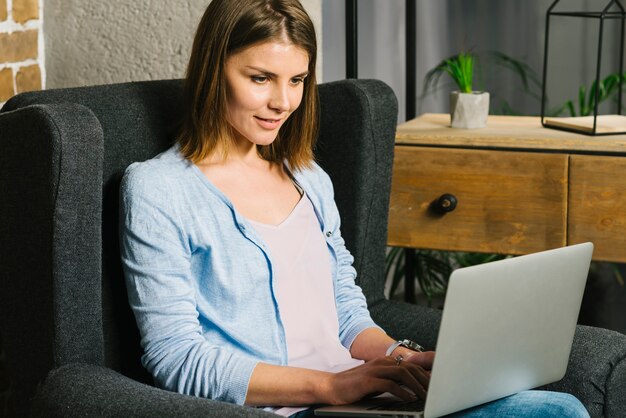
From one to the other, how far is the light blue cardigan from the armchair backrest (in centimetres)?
6

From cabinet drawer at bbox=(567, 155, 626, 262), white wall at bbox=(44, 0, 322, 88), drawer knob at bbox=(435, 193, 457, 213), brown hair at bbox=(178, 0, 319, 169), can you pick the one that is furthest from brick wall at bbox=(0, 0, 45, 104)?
cabinet drawer at bbox=(567, 155, 626, 262)

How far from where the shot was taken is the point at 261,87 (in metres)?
1.45

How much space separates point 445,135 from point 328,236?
617 millimetres

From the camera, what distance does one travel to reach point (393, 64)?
299cm

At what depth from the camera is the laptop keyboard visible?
1237 millimetres

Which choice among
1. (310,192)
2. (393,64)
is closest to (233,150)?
(310,192)

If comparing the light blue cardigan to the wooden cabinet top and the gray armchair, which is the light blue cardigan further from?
the wooden cabinet top

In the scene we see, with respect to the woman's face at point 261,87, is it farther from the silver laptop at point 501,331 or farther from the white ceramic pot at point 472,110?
the white ceramic pot at point 472,110

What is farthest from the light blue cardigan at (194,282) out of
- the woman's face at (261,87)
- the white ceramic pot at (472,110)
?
the white ceramic pot at (472,110)

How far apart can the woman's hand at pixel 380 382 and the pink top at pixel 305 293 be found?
0.55ft

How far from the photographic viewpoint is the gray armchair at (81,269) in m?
1.25

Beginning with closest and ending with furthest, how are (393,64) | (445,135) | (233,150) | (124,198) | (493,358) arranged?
(493,358)
(124,198)
(233,150)
(445,135)
(393,64)

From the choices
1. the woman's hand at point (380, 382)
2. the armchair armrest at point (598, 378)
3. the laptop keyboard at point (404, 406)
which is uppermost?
the woman's hand at point (380, 382)

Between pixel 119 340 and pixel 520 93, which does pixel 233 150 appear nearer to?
pixel 119 340
